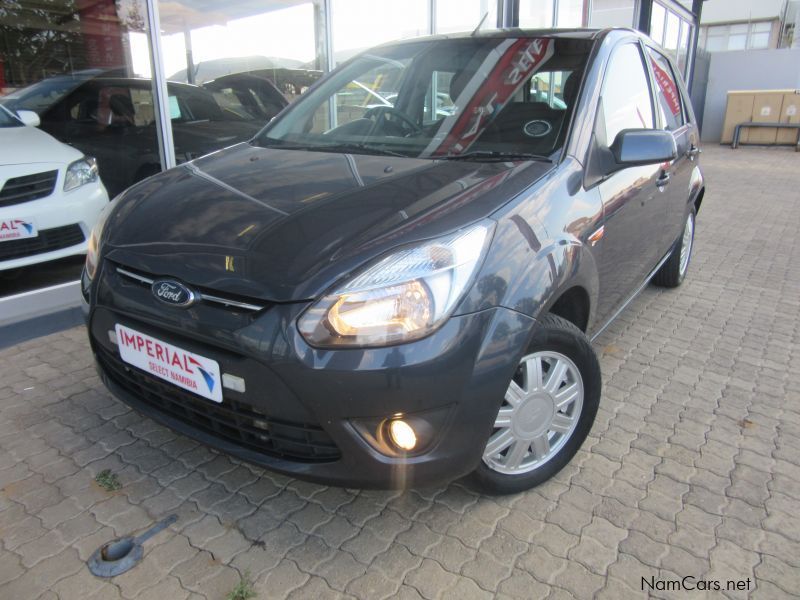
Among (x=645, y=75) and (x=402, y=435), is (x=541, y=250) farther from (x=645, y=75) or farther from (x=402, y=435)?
(x=645, y=75)

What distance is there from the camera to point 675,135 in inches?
144

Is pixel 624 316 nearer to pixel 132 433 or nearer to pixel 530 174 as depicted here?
pixel 530 174

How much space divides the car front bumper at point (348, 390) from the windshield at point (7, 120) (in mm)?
3415

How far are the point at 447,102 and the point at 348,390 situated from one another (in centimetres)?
174

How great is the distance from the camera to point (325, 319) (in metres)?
1.70

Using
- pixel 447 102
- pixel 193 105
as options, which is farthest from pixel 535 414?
pixel 193 105

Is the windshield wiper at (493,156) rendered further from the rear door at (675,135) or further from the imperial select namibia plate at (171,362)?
the rear door at (675,135)

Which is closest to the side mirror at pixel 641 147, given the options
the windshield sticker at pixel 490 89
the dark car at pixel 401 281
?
the dark car at pixel 401 281

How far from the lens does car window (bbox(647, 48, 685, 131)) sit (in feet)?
11.6

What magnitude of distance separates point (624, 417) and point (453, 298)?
154 centimetres

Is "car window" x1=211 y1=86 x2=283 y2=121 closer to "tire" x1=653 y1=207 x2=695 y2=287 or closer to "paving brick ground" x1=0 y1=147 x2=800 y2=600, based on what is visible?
"paving brick ground" x1=0 y1=147 x2=800 y2=600

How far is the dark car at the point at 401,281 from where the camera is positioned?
5.64 feet

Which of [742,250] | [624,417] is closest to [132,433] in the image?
[624,417]

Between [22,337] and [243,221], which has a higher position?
[243,221]
